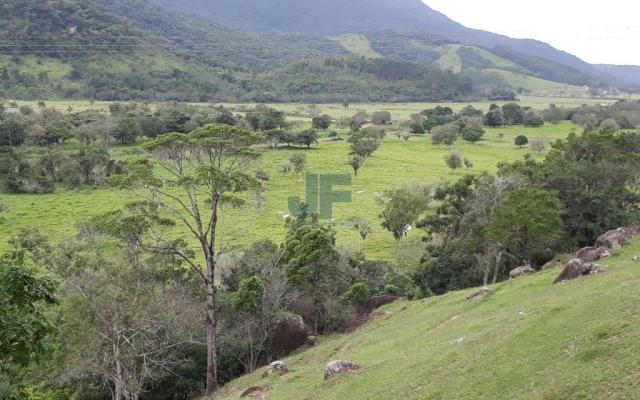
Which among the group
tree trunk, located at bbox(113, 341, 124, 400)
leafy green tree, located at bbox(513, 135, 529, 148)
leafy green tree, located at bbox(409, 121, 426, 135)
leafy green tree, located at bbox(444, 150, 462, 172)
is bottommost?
tree trunk, located at bbox(113, 341, 124, 400)

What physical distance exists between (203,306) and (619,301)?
2386 cm

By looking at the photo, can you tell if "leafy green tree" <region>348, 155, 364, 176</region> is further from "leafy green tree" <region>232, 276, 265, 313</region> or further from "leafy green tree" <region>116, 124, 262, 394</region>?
"leafy green tree" <region>116, 124, 262, 394</region>

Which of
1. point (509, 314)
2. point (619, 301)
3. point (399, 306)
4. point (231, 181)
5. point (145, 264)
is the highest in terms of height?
point (231, 181)

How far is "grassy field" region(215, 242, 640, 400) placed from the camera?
13.2 meters

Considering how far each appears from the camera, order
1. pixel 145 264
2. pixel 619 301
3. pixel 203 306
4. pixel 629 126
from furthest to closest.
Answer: pixel 629 126, pixel 145 264, pixel 203 306, pixel 619 301

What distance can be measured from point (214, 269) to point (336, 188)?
61268 mm

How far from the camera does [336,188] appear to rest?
313 ft

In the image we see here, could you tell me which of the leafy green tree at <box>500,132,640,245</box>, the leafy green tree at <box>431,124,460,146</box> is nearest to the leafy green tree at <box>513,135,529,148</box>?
the leafy green tree at <box>431,124,460,146</box>

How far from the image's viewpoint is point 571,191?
45.0 meters

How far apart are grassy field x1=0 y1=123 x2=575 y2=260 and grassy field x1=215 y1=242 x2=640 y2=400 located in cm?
1192

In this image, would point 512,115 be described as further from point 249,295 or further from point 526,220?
point 249,295

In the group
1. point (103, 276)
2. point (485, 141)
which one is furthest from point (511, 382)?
point (485, 141)

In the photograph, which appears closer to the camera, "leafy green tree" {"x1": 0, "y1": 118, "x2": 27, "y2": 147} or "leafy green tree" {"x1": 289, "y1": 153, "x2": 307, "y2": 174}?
"leafy green tree" {"x1": 289, "y1": 153, "x2": 307, "y2": 174}

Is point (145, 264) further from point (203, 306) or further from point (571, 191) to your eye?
point (571, 191)
